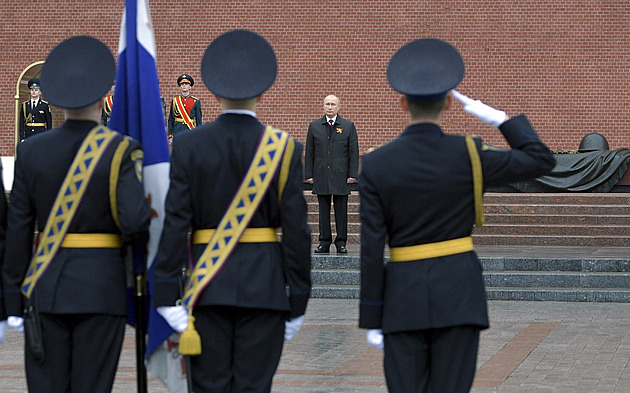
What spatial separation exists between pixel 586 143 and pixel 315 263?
785cm

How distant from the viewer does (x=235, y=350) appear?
3.97 m

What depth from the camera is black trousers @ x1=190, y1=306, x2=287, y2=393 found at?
395 centimetres

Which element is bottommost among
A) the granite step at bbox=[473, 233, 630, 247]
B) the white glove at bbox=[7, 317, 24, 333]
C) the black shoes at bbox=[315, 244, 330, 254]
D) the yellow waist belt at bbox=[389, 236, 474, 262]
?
the granite step at bbox=[473, 233, 630, 247]

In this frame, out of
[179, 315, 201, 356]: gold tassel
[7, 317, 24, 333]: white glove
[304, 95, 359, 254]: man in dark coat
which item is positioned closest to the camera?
[179, 315, 201, 356]: gold tassel

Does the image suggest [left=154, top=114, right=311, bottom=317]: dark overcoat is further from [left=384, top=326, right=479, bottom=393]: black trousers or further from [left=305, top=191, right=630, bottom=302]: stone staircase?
[left=305, top=191, right=630, bottom=302]: stone staircase

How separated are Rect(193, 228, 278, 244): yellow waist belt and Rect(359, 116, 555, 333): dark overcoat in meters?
0.39

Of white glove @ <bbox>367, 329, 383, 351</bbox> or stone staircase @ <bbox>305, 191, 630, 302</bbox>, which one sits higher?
white glove @ <bbox>367, 329, 383, 351</bbox>

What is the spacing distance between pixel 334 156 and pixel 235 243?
8205 mm

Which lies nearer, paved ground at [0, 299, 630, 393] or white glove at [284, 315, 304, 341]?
white glove at [284, 315, 304, 341]

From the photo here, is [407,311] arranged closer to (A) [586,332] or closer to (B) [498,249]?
(A) [586,332]

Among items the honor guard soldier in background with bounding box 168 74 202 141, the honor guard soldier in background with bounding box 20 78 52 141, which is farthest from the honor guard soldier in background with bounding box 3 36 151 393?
the honor guard soldier in background with bounding box 20 78 52 141

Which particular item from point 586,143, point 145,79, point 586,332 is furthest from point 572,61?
point 145,79

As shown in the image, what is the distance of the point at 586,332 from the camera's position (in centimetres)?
855

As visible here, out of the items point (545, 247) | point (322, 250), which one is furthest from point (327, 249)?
point (545, 247)
